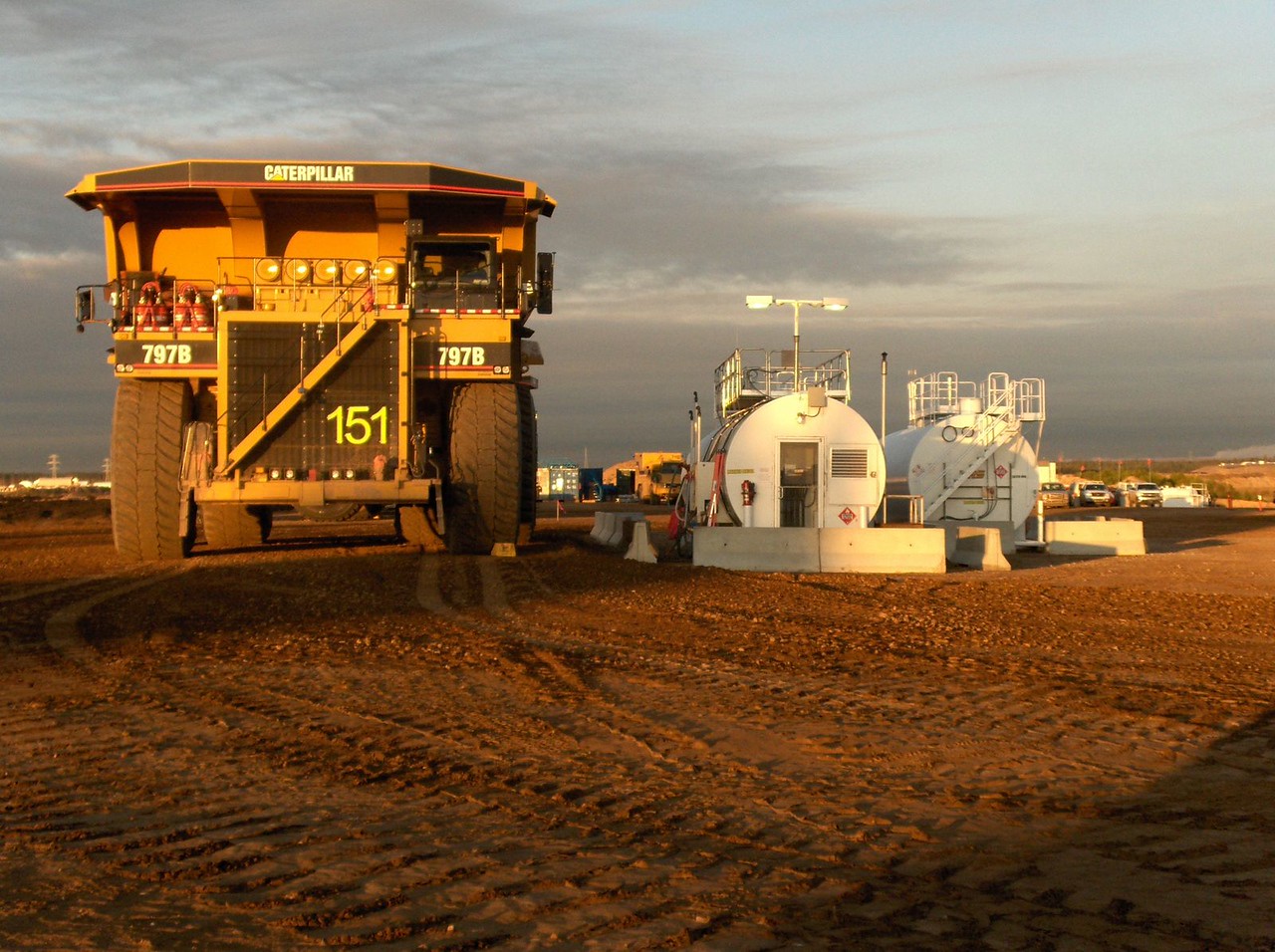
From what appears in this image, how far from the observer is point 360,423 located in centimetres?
1722

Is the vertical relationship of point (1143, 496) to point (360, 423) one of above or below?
below

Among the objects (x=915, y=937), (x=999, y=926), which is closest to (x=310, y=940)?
(x=915, y=937)

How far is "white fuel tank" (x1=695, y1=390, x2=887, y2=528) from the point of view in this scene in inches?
901

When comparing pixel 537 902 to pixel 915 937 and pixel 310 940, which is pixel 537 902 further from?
pixel 915 937

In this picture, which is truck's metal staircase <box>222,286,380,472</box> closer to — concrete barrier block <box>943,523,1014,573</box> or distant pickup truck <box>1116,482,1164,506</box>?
concrete barrier block <box>943,523,1014,573</box>

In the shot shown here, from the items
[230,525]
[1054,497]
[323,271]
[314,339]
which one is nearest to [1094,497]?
[1054,497]

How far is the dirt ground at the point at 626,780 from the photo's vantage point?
14.0 feet

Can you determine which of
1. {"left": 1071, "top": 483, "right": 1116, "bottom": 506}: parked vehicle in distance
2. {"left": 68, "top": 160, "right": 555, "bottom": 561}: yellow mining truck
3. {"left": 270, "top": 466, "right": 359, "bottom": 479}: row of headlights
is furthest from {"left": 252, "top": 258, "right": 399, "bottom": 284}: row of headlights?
{"left": 1071, "top": 483, "right": 1116, "bottom": 506}: parked vehicle in distance

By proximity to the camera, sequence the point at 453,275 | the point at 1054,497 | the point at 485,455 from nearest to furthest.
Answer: the point at 485,455 → the point at 453,275 → the point at 1054,497

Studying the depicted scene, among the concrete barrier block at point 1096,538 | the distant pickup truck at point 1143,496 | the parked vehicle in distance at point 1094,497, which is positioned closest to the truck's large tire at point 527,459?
the concrete barrier block at point 1096,538

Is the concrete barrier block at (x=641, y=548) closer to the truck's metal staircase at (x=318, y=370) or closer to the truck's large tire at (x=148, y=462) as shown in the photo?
the truck's metal staircase at (x=318, y=370)

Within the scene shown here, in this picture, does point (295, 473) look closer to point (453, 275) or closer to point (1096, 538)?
point (453, 275)

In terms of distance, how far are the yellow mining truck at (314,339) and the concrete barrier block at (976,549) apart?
8446 mm

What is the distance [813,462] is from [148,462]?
432 inches
